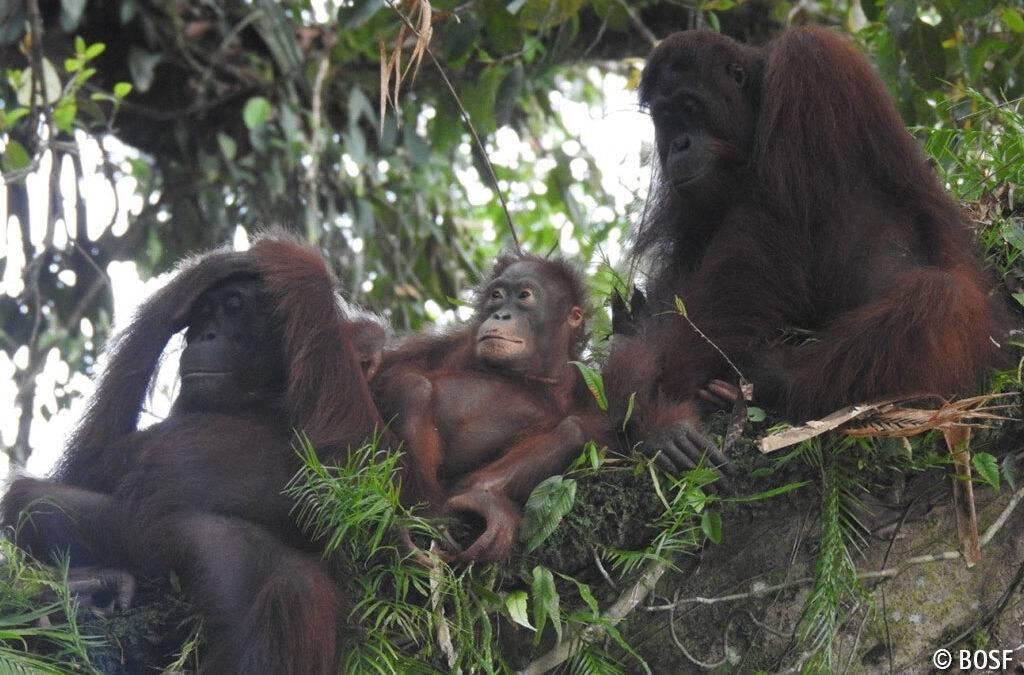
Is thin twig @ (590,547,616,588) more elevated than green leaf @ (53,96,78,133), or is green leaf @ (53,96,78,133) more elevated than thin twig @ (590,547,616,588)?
green leaf @ (53,96,78,133)

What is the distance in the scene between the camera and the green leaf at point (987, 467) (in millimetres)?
3088

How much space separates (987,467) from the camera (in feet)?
10.2

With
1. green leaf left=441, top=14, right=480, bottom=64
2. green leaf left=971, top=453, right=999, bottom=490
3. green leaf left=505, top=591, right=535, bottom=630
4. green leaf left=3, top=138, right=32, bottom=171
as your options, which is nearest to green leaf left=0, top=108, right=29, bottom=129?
green leaf left=3, top=138, right=32, bottom=171

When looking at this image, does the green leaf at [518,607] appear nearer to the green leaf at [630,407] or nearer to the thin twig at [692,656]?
the thin twig at [692,656]

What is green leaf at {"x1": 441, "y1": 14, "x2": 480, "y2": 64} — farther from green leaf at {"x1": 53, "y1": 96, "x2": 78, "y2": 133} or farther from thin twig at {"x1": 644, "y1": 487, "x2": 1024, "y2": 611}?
thin twig at {"x1": 644, "y1": 487, "x2": 1024, "y2": 611}

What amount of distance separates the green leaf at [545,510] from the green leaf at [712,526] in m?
0.36

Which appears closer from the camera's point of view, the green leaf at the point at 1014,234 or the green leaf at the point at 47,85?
the green leaf at the point at 1014,234

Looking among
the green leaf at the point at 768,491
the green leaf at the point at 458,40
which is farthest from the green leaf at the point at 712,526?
the green leaf at the point at 458,40

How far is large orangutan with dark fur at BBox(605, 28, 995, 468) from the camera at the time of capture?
340cm

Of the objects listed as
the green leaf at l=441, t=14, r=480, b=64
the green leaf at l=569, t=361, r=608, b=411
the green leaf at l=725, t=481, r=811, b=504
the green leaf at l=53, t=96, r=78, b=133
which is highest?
the green leaf at l=53, t=96, r=78, b=133

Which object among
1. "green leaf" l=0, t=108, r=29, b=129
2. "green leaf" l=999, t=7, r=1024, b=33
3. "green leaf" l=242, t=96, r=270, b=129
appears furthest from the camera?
"green leaf" l=242, t=96, r=270, b=129

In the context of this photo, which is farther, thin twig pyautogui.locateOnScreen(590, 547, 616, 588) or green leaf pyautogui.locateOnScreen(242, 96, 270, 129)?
green leaf pyautogui.locateOnScreen(242, 96, 270, 129)

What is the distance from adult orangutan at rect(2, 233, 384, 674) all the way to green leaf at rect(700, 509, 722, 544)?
3.25 ft

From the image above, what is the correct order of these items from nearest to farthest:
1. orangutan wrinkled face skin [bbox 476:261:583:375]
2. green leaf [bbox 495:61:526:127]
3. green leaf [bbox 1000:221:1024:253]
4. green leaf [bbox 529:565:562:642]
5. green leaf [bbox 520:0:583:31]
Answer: green leaf [bbox 529:565:562:642] < green leaf [bbox 1000:221:1024:253] < orangutan wrinkled face skin [bbox 476:261:583:375] < green leaf [bbox 520:0:583:31] < green leaf [bbox 495:61:526:127]
